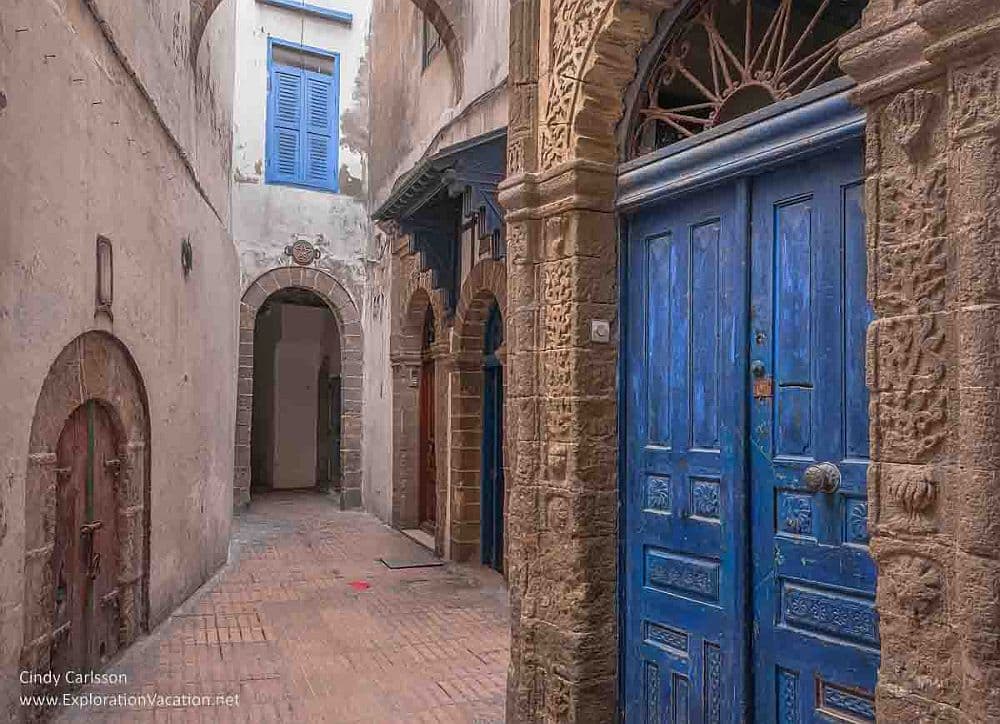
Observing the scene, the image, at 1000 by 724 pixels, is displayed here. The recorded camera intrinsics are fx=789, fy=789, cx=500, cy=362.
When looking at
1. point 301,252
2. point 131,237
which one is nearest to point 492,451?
point 131,237

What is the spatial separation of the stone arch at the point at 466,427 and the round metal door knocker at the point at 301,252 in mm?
5091

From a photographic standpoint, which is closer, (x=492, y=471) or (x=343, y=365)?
(x=492, y=471)

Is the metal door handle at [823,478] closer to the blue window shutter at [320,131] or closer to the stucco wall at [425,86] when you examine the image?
the stucco wall at [425,86]

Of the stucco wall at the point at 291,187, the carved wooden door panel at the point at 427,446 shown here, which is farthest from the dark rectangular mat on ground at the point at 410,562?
the stucco wall at the point at 291,187

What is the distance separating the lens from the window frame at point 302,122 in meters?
12.2

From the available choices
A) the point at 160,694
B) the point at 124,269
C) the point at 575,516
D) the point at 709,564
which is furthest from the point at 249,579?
the point at 709,564

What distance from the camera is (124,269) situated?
482 centimetres

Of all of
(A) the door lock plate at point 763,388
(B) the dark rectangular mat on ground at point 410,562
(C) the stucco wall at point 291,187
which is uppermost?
(C) the stucco wall at point 291,187

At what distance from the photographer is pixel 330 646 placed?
5.32 m

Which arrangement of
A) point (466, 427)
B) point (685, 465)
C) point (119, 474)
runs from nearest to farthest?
point (685, 465)
point (119, 474)
point (466, 427)

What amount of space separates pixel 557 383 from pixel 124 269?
9.53 feet

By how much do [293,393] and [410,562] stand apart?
9.20 m

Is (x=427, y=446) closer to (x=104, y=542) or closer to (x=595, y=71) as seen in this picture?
(x=104, y=542)

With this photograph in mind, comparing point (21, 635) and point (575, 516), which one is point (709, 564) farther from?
point (21, 635)
